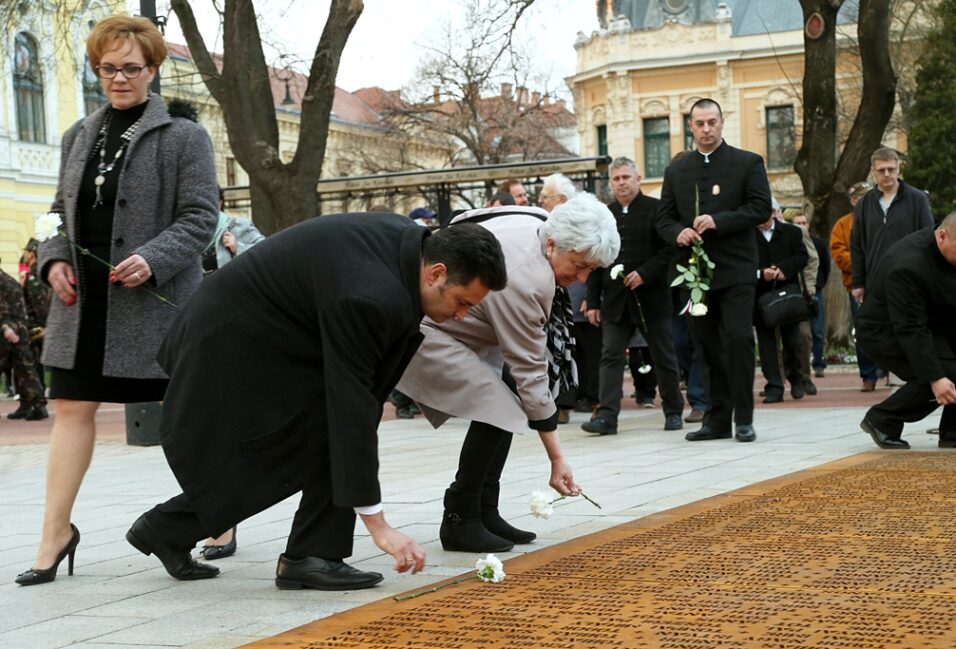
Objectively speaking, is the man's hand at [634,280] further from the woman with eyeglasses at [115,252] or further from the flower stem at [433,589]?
the flower stem at [433,589]

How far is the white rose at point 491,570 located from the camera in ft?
15.2

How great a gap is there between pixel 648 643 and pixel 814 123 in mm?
15318

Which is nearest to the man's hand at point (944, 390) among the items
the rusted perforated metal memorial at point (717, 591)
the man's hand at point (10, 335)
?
the rusted perforated metal memorial at point (717, 591)

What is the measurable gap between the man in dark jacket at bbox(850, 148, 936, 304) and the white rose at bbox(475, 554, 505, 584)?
680 centimetres

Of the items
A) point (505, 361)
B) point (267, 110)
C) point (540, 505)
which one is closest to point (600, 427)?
point (505, 361)

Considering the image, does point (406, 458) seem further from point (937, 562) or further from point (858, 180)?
point (858, 180)

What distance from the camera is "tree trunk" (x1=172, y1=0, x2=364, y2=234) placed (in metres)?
17.3

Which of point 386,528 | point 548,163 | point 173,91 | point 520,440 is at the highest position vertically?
point 173,91

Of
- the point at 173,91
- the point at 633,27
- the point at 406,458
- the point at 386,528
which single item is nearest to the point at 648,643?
the point at 386,528

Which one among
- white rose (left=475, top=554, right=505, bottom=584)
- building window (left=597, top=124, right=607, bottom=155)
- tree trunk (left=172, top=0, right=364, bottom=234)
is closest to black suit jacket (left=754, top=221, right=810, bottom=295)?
tree trunk (left=172, top=0, right=364, bottom=234)

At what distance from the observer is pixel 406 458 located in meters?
9.18

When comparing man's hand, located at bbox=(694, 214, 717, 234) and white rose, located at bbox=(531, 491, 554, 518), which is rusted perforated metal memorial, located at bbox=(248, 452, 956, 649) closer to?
white rose, located at bbox=(531, 491, 554, 518)

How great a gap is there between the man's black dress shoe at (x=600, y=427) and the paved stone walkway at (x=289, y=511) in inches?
4.0

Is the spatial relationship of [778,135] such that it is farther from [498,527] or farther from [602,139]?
[498,527]
